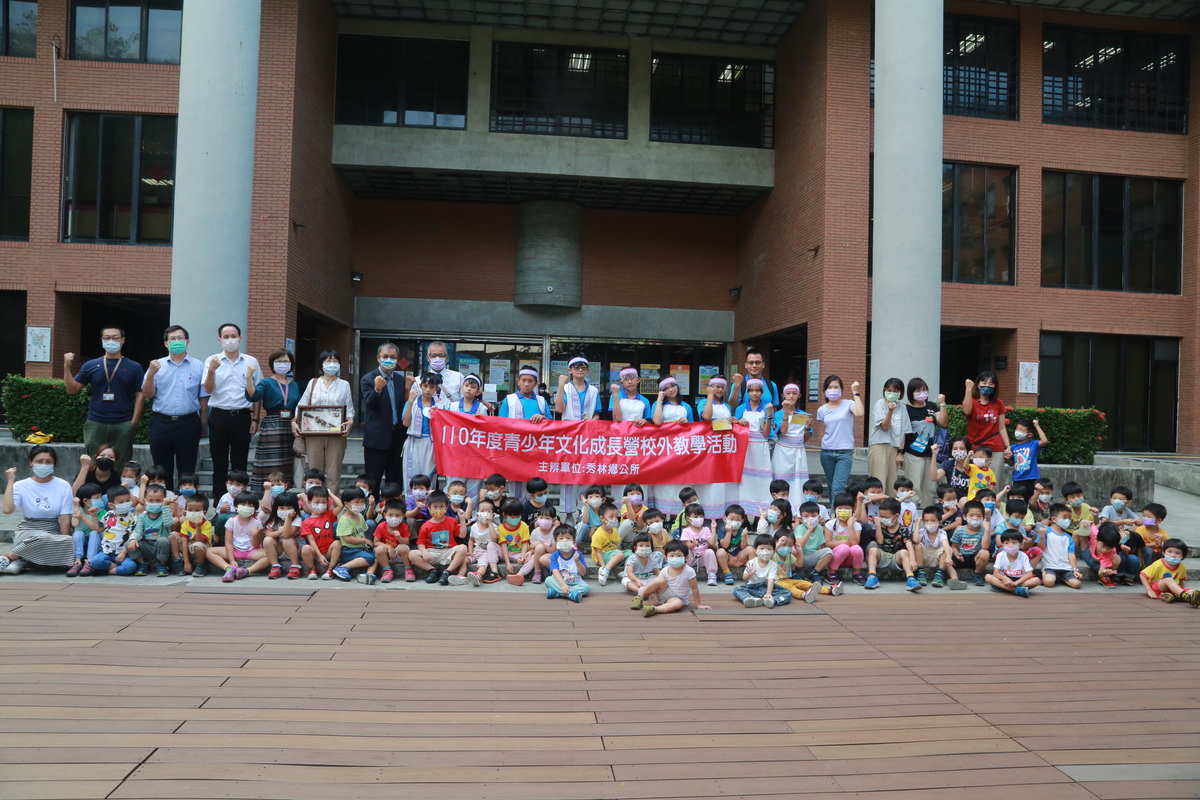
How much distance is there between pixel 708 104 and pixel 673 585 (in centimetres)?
1599

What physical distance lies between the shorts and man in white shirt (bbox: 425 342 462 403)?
1984mm

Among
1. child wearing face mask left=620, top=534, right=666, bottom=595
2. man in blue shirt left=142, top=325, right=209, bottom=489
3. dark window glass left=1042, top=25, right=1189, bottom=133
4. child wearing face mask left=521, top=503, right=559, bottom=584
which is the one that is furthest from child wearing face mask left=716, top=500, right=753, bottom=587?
dark window glass left=1042, top=25, right=1189, bottom=133

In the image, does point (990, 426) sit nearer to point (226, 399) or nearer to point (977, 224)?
point (226, 399)

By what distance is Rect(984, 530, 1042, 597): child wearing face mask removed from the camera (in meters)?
7.37

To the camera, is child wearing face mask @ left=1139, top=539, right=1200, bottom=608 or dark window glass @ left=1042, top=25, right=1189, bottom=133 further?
dark window glass @ left=1042, top=25, right=1189, bottom=133

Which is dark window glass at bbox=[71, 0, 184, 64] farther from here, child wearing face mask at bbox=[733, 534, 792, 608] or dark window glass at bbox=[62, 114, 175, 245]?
child wearing face mask at bbox=[733, 534, 792, 608]

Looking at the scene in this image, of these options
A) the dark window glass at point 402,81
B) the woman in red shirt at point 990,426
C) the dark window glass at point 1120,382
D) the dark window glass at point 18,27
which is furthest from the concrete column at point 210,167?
the dark window glass at point 1120,382

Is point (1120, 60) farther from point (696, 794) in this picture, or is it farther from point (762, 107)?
point (696, 794)

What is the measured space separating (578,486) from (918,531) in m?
3.65

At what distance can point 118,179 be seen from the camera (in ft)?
54.4

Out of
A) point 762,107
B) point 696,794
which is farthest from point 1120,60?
point 696,794

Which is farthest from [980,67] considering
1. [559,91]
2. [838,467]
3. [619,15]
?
[838,467]

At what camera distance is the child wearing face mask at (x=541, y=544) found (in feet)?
23.7

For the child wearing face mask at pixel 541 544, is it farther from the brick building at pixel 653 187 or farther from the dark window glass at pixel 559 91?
the dark window glass at pixel 559 91
